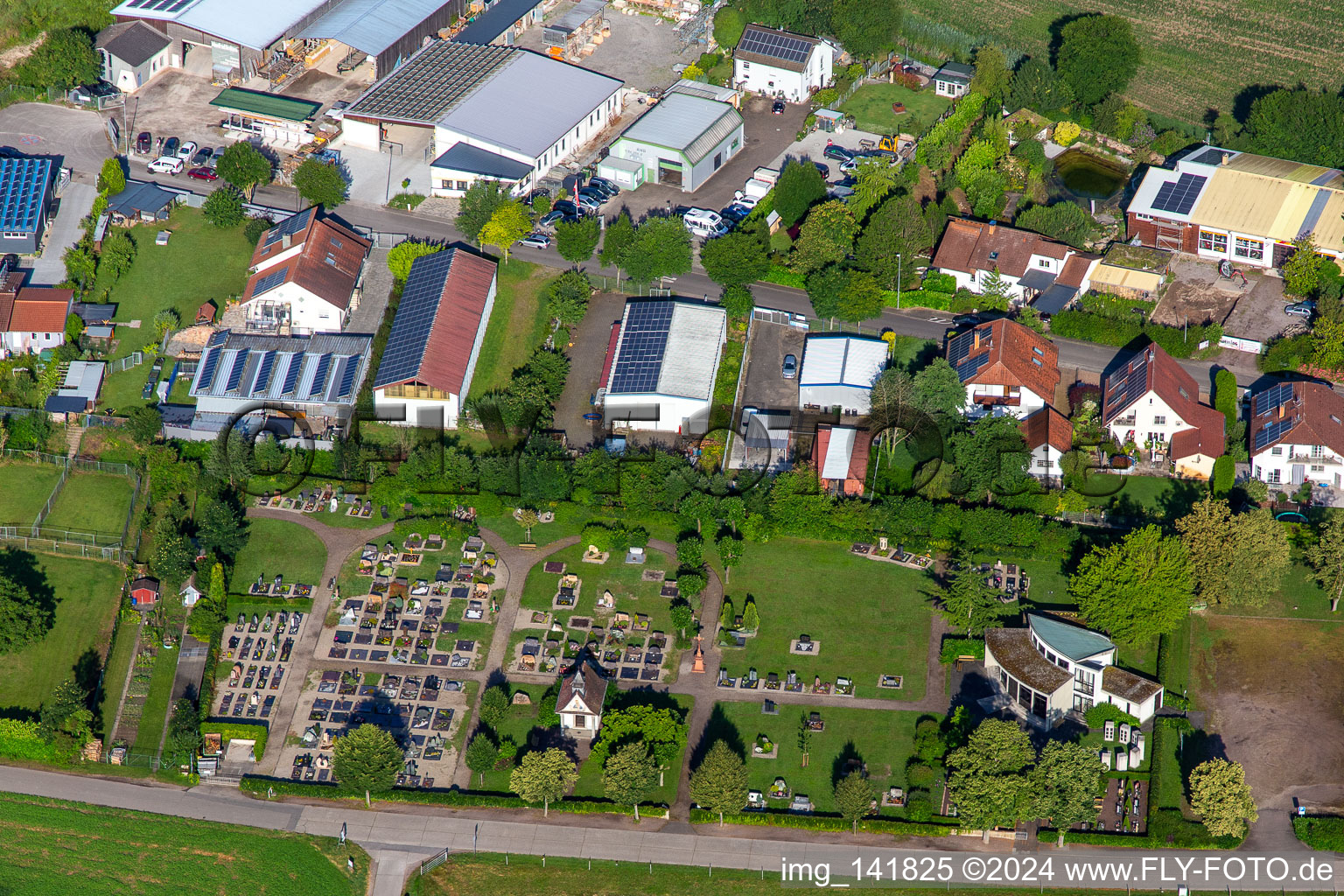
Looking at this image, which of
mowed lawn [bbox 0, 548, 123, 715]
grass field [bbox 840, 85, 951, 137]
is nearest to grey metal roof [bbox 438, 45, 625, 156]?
grass field [bbox 840, 85, 951, 137]

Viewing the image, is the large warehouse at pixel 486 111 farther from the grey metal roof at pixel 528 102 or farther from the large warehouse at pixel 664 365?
the large warehouse at pixel 664 365

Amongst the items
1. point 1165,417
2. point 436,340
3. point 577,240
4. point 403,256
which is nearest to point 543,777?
point 436,340

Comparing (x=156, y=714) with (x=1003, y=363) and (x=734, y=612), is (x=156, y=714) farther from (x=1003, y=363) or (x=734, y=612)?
(x=1003, y=363)

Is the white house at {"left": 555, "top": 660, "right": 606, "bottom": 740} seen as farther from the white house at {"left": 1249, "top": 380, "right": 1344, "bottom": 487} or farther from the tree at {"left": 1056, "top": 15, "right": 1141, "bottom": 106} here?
the tree at {"left": 1056, "top": 15, "right": 1141, "bottom": 106}

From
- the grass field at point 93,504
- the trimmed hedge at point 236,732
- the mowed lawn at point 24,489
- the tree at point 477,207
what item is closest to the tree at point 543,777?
the trimmed hedge at point 236,732

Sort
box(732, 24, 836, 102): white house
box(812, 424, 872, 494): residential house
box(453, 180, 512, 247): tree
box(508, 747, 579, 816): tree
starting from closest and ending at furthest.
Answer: box(508, 747, 579, 816): tree, box(812, 424, 872, 494): residential house, box(453, 180, 512, 247): tree, box(732, 24, 836, 102): white house

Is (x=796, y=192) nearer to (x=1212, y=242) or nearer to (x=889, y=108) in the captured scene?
(x=889, y=108)
